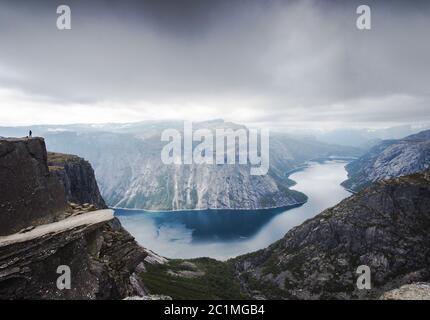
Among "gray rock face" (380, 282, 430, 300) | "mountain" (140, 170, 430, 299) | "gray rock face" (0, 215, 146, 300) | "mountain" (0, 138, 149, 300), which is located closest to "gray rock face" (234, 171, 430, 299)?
"mountain" (140, 170, 430, 299)

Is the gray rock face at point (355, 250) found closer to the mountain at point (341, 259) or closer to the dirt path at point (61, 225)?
the mountain at point (341, 259)

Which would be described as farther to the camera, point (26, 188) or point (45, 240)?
point (26, 188)

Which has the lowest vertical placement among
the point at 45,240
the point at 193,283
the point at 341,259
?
the point at 193,283

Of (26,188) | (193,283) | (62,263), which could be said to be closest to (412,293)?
(62,263)

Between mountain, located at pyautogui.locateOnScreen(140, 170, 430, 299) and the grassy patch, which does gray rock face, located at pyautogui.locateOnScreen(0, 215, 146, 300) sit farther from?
mountain, located at pyautogui.locateOnScreen(140, 170, 430, 299)

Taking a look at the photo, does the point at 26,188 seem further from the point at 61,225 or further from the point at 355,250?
the point at 355,250
